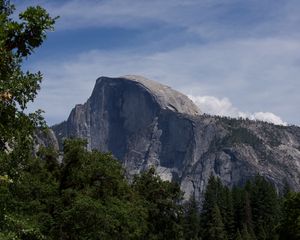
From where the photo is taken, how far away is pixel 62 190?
35.6m

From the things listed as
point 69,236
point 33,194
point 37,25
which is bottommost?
point 69,236

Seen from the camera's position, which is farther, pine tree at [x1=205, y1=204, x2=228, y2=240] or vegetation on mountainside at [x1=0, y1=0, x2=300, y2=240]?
pine tree at [x1=205, y1=204, x2=228, y2=240]

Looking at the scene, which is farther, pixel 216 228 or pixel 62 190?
pixel 216 228

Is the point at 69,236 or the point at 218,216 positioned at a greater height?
the point at 218,216

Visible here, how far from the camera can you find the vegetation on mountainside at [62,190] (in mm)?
11688

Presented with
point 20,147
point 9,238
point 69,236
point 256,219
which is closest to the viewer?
point 9,238

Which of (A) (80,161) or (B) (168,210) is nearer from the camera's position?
(A) (80,161)

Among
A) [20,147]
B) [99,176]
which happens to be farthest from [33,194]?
[20,147]

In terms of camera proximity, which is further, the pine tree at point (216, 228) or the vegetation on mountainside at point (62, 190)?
the pine tree at point (216, 228)

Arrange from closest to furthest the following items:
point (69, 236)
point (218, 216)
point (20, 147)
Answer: point (20, 147), point (69, 236), point (218, 216)

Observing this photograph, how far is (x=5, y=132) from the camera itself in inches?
454

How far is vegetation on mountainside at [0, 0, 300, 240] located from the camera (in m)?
11.7

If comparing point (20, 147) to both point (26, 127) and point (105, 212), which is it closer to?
point (26, 127)

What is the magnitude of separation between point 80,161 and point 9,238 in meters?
25.6
